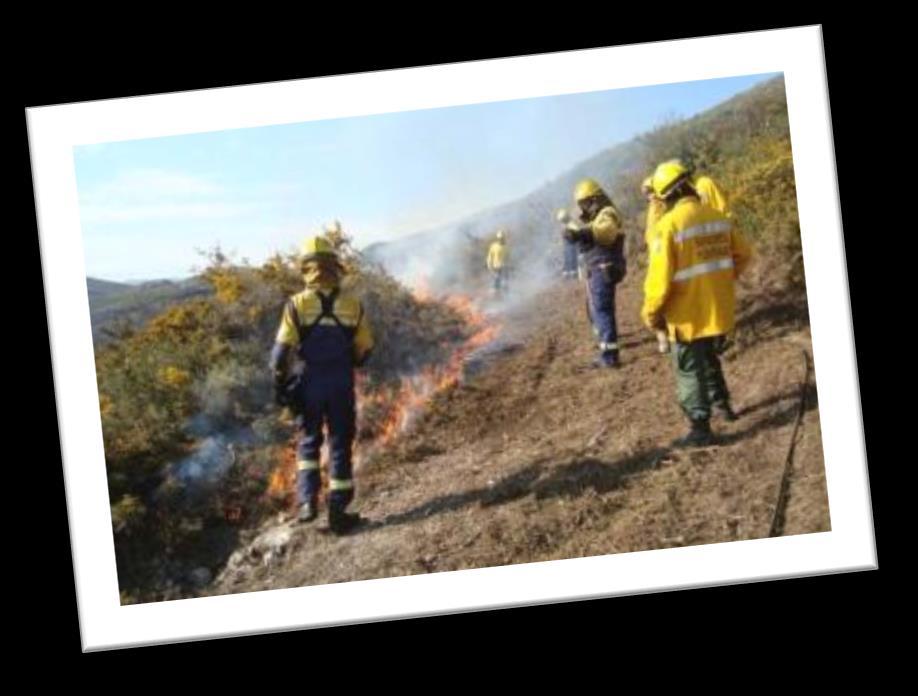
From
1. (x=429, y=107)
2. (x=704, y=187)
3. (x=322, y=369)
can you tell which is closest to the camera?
(x=429, y=107)

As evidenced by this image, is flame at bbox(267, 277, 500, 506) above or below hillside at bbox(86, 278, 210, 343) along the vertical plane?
below

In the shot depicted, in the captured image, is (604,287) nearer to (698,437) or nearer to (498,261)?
(498,261)

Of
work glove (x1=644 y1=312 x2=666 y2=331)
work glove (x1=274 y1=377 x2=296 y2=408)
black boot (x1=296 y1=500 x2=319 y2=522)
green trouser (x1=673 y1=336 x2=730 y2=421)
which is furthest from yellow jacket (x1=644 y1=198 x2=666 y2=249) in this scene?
black boot (x1=296 y1=500 x2=319 y2=522)

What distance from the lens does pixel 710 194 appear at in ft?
19.7

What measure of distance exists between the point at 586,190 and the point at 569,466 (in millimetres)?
Answer: 1507

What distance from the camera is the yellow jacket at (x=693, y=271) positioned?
5961mm

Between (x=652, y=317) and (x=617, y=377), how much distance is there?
0.38m

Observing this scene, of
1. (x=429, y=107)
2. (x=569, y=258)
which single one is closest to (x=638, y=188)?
(x=569, y=258)

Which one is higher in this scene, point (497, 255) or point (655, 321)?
point (497, 255)

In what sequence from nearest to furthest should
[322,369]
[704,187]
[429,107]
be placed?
[429,107] → [322,369] → [704,187]

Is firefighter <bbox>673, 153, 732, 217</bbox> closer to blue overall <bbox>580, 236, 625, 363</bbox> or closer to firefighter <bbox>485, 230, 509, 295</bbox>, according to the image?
blue overall <bbox>580, 236, 625, 363</bbox>

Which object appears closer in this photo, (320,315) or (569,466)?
(320,315)

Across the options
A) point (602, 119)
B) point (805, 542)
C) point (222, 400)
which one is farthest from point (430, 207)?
point (805, 542)

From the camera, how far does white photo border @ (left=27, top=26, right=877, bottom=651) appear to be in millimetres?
5766
